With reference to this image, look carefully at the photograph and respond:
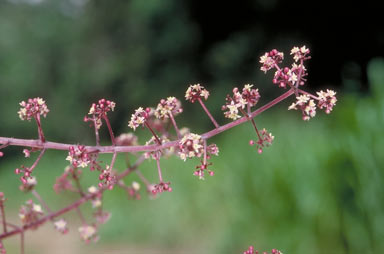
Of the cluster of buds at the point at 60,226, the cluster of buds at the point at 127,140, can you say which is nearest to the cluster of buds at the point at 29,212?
the cluster of buds at the point at 60,226

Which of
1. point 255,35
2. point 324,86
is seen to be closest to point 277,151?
point 324,86

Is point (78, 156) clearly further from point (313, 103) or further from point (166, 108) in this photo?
point (313, 103)

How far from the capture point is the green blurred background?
334 centimetres

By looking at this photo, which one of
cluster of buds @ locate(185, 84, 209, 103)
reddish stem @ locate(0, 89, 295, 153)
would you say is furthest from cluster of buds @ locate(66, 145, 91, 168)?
cluster of buds @ locate(185, 84, 209, 103)

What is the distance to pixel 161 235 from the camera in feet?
18.8

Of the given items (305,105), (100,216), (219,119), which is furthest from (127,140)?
(219,119)

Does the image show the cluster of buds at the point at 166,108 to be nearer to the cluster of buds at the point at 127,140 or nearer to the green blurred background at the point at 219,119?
the cluster of buds at the point at 127,140

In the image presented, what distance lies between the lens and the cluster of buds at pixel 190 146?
85 cm

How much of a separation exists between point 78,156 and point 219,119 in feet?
28.5

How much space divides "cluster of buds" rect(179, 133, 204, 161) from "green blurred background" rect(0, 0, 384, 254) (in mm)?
980

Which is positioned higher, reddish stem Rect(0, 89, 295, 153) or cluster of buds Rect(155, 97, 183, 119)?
cluster of buds Rect(155, 97, 183, 119)

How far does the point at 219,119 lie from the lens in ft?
31.3

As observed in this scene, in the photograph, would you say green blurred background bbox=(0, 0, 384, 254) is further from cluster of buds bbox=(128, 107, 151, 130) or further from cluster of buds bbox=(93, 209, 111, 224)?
cluster of buds bbox=(128, 107, 151, 130)

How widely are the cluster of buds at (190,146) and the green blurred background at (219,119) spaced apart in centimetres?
98
